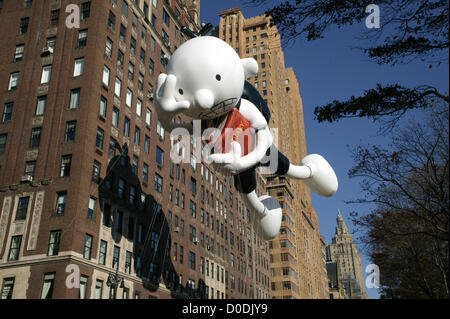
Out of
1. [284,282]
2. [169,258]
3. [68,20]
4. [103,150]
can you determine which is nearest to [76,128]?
[103,150]

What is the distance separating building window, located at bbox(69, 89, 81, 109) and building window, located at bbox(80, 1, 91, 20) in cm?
637

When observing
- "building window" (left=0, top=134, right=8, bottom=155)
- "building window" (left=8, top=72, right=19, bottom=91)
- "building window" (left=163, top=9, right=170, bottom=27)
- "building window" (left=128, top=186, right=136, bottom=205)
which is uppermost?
"building window" (left=163, top=9, right=170, bottom=27)

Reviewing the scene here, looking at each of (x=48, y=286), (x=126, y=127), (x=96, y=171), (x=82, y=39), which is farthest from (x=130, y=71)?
(x=48, y=286)

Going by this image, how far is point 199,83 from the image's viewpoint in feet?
29.0

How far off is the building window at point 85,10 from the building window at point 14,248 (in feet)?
54.0

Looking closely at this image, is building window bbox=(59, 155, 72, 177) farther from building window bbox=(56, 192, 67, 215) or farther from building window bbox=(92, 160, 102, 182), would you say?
building window bbox=(92, 160, 102, 182)

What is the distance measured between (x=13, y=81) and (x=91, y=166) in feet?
32.6

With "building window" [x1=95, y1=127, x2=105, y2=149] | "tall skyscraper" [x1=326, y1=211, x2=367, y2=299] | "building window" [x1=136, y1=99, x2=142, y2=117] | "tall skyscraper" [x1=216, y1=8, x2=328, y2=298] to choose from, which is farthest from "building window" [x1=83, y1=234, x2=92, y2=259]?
"tall skyscraper" [x1=326, y1=211, x2=367, y2=299]

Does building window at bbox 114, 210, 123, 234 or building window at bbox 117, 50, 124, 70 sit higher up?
building window at bbox 117, 50, 124, 70

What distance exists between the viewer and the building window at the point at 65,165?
2560cm

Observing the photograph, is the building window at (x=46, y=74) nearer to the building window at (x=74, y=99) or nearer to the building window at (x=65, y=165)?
the building window at (x=74, y=99)

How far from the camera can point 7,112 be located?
28.9 meters

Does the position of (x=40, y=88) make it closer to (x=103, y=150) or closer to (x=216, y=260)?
(x=103, y=150)

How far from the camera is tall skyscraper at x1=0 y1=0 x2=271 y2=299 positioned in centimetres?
Result: 2409
